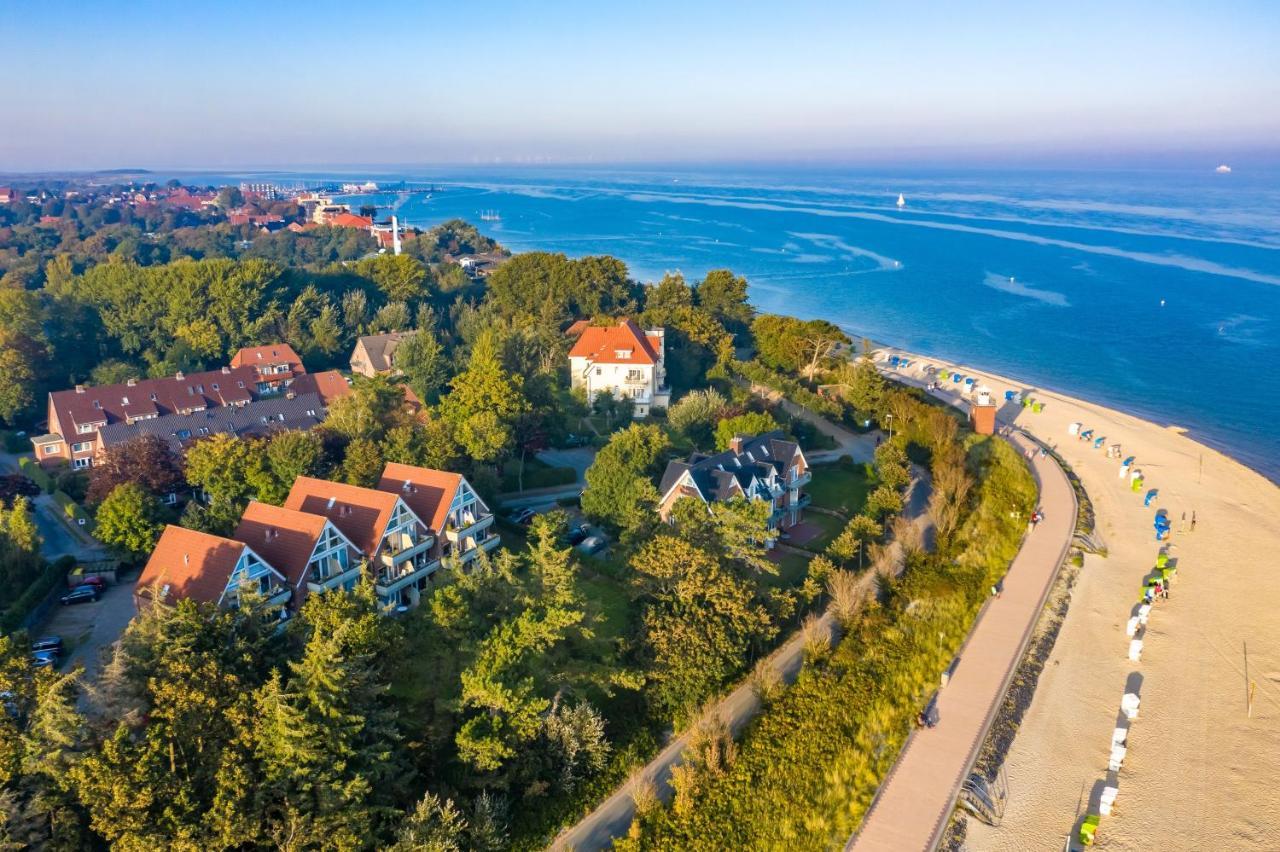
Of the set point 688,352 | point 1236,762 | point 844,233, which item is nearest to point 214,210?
point 844,233

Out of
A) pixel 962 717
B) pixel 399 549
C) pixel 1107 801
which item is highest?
pixel 399 549

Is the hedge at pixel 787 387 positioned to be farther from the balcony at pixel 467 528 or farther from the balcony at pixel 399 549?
the balcony at pixel 399 549

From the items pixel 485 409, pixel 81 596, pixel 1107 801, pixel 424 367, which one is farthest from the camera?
pixel 424 367

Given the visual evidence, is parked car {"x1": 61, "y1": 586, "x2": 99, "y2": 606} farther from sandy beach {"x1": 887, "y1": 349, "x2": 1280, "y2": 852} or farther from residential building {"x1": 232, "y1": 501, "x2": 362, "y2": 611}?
sandy beach {"x1": 887, "y1": 349, "x2": 1280, "y2": 852}

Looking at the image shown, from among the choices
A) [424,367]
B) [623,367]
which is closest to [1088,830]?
[623,367]

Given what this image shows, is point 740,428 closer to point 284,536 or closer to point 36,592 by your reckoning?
point 284,536

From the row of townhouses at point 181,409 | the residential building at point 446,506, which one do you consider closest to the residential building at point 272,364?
the row of townhouses at point 181,409

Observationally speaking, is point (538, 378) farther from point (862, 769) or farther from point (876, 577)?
point (862, 769)
